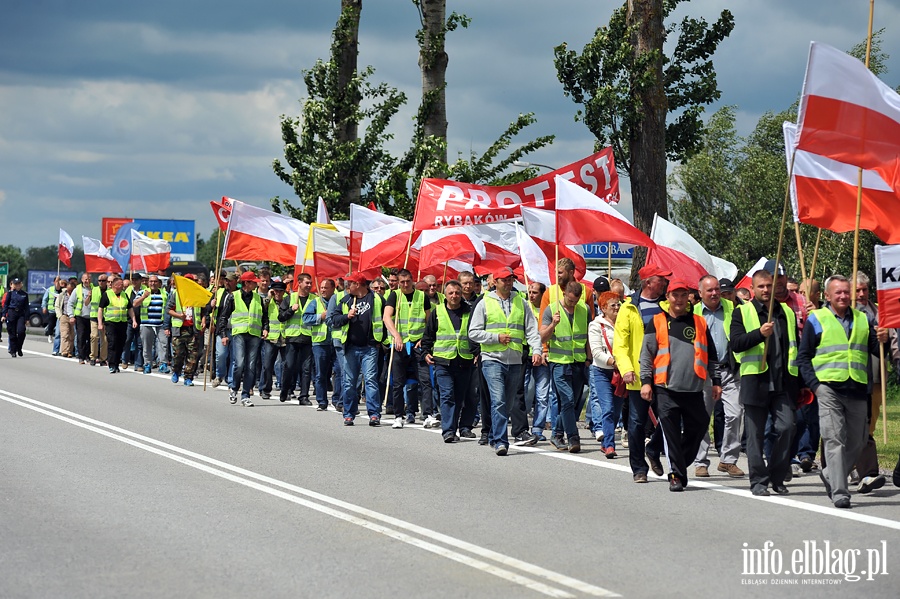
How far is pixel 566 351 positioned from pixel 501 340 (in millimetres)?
932

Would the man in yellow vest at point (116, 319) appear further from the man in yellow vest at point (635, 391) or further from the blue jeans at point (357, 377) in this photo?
the man in yellow vest at point (635, 391)

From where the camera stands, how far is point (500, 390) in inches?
511

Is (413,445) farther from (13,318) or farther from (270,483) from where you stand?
(13,318)

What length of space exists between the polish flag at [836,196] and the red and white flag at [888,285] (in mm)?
1049

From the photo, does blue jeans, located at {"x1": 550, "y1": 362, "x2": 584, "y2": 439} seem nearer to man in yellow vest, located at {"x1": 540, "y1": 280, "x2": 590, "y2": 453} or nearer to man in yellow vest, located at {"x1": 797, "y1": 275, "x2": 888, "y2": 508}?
man in yellow vest, located at {"x1": 540, "y1": 280, "x2": 590, "y2": 453}

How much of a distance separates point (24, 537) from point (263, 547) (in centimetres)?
168

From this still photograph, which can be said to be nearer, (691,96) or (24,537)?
(24,537)

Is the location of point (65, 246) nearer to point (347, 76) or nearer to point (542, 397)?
point (347, 76)

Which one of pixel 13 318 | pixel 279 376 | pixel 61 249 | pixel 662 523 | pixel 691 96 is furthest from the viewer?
pixel 61 249

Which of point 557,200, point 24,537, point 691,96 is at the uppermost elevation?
point 691,96

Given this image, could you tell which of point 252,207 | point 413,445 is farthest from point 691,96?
point 413,445

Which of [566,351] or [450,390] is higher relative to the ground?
[566,351]

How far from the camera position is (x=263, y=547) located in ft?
25.6

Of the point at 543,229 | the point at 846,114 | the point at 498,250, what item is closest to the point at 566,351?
the point at 543,229
